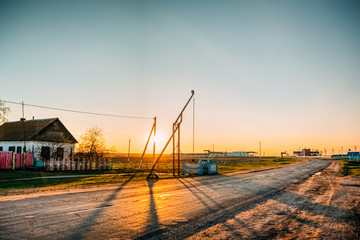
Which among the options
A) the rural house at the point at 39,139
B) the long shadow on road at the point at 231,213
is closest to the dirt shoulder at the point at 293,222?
the long shadow on road at the point at 231,213

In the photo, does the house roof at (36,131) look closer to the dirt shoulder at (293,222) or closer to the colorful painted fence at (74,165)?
the colorful painted fence at (74,165)

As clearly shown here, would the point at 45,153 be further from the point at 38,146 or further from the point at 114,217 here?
the point at 114,217

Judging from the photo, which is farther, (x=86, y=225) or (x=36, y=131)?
(x=36, y=131)

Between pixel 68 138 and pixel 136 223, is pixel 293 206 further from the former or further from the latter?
pixel 68 138

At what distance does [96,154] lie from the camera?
33.2m

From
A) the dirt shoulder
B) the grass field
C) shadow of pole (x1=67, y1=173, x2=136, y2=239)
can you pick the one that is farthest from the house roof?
the dirt shoulder

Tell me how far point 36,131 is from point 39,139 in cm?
195

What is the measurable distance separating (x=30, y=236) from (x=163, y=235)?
2951mm

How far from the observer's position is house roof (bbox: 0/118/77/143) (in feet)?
113

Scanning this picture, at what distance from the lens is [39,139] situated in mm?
33344

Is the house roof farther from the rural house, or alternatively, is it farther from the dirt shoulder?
the dirt shoulder

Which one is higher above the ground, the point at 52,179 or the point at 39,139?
the point at 39,139

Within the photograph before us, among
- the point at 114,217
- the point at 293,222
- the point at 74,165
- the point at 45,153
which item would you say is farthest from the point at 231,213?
the point at 45,153

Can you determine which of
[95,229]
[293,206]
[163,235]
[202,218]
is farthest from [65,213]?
[293,206]
